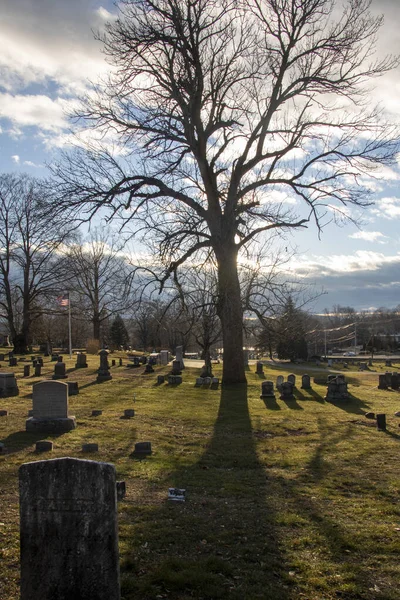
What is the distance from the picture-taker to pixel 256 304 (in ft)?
67.5

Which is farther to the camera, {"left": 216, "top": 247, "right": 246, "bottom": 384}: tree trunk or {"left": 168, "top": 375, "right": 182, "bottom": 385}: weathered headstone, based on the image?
{"left": 168, "top": 375, "right": 182, "bottom": 385}: weathered headstone

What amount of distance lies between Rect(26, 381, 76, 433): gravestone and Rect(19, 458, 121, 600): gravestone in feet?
24.6

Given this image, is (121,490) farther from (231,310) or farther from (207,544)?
(231,310)

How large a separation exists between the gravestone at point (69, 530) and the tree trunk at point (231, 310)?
A: 570 inches

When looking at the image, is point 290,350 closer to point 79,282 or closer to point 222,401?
point 79,282

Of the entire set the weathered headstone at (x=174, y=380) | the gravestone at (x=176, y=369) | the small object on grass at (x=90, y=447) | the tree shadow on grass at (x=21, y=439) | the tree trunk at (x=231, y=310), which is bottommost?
the tree shadow on grass at (x=21, y=439)

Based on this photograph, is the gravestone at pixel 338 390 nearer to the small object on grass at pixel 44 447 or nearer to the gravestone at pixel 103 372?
the gravestone at pixel 103 372

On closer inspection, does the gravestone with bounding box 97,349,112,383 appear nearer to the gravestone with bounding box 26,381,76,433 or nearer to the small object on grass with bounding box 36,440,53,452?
the gravestone with bounding box 26,381,76,433

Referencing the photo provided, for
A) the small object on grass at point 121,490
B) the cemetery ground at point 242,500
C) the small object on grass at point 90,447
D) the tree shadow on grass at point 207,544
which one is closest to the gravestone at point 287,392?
the cemetery ground at point 242,500

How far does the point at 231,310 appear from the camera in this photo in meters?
18.5

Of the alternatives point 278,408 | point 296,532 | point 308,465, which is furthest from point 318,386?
point 296,532

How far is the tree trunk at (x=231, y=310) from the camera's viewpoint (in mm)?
18219

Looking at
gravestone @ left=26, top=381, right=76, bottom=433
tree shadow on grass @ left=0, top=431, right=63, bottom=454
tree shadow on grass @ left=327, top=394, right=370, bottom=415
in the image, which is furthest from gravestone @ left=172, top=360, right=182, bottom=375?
tree shadow on grass @ left=0, top=431, right=63, bottom=454

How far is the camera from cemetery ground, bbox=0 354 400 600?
4.04 metres
